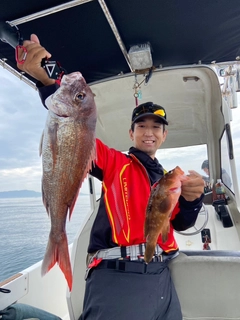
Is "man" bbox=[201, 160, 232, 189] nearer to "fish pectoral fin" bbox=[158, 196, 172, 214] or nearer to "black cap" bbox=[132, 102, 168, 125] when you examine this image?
"black cap" bbox=[132, 102, 168, 125]

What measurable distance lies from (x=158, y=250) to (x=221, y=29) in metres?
1.99

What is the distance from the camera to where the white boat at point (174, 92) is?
2.07m

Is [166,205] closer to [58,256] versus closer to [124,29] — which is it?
[58,256]

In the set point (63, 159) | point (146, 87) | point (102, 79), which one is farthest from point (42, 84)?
point (146, 87)

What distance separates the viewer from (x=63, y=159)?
1.18m

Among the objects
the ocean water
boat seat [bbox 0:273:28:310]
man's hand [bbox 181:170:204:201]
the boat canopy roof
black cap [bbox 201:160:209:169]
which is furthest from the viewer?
black cap [bbox 201:160:209:169]

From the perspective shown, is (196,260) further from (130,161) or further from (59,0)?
(59,0)

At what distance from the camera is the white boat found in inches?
81.4

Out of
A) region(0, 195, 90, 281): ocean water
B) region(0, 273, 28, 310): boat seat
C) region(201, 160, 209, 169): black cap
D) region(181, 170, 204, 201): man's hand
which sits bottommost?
region(0, 273, 28, 310): boat seat

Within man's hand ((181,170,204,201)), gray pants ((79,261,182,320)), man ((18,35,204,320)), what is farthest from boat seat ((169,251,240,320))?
man's hand ((181,170,204,201))

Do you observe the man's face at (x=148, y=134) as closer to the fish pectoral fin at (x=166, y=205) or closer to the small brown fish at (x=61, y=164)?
the fish pectoral fin at (x=166, y=205)

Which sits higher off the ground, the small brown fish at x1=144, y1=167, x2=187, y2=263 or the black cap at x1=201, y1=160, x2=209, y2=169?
the black cap at x1=201, y1=160, x2=209, y2=169

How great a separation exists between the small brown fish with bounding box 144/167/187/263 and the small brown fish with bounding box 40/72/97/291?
15.2 inches

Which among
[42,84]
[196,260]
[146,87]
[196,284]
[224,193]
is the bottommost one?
[196,284]
